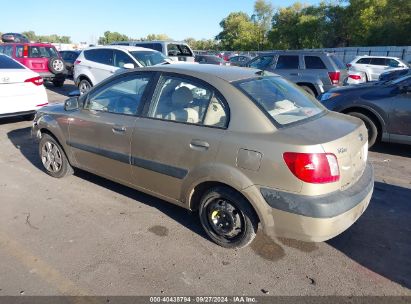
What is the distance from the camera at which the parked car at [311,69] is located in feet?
32.8

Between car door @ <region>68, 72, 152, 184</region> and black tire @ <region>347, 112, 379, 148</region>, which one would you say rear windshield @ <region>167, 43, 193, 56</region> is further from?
car door @ <region>68, 72, 152, 184</region>

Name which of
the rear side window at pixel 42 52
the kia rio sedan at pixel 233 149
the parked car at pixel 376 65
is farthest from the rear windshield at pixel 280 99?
the parked car at pixel 376 65

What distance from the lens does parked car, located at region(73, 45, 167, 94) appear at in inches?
405

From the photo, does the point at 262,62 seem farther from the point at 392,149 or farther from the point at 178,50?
the point at 392,149

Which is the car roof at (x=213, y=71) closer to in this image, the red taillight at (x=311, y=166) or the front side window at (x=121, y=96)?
the front side window at (x=121, y=96)

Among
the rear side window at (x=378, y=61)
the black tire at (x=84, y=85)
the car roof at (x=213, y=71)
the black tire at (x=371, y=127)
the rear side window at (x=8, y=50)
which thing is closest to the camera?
the car roof at (x=213, y=71)

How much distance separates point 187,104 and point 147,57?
754cm

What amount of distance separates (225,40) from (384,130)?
97.8m

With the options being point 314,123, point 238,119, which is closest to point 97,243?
point 238,119

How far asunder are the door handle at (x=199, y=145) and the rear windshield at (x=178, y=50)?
11.0 meters

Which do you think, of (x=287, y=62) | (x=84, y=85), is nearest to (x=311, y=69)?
(x=287, y=62)

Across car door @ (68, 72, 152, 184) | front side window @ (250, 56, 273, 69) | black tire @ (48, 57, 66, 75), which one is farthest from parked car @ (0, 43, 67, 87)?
car door @ (68, 72, 152, 184)

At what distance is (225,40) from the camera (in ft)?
325

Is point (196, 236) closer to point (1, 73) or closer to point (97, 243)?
point (97, 243)
